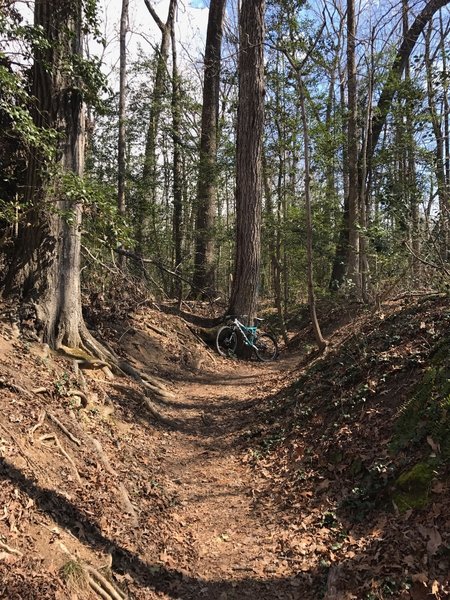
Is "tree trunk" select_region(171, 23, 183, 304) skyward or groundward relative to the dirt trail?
skyward

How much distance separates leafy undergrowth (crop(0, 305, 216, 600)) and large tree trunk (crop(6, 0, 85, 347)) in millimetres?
476

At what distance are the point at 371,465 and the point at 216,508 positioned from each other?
1669mm

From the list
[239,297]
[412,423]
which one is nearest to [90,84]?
[412,423]

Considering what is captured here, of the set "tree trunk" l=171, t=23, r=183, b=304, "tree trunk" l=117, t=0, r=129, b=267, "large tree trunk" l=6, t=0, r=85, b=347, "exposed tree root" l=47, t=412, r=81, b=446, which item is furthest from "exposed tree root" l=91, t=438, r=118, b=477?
"tree trunk" l=171, t=23, r=183, b=304

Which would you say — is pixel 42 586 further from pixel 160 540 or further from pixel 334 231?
pixel 334 231

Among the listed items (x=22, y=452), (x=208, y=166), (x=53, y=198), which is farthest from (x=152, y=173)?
(x=22, y=452)

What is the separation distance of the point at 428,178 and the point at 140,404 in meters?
9.69

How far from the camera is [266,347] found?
1253cm

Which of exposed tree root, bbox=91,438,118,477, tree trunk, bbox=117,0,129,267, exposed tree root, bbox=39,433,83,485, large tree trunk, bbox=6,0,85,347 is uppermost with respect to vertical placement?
tree trunk, bbox=117,0,129,267

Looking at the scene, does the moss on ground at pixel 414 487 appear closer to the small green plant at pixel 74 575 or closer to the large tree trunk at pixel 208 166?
the small green plant at pixel 74 575

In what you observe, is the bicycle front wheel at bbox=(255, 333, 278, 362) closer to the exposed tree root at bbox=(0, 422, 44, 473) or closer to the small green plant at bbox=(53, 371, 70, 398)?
the small green plant at bbox=(53, 371, 70, 398)

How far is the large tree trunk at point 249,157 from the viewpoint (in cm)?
1085

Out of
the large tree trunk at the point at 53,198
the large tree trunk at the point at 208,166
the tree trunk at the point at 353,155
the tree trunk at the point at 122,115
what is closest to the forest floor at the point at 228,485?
the large tree trunk at the point at 53,198

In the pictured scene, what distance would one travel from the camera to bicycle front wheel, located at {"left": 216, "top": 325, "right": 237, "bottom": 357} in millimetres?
11719
